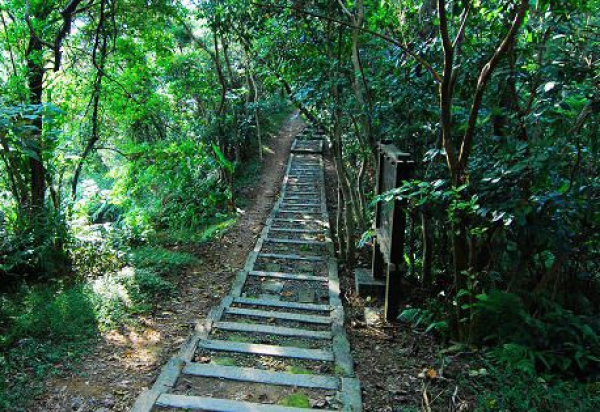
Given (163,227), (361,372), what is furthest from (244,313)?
(163,227)

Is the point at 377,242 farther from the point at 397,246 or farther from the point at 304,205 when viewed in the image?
the point at 304,205

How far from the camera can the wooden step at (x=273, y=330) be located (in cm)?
464

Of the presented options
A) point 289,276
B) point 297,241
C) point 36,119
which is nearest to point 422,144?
point 289,276

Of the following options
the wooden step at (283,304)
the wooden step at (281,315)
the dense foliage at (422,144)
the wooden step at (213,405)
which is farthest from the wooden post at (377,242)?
the wooden step at (213,405)

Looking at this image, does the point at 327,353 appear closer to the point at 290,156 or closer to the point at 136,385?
the point at 136,385

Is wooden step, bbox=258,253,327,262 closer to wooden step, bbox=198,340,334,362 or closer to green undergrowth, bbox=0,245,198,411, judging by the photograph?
green undergrowth, bbox=0,245,198,411

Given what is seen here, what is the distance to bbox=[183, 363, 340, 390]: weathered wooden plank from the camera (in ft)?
11.9

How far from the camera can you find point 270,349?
421 centimetres

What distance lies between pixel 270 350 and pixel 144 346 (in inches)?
52.5

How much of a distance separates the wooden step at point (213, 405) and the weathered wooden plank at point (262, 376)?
365mm

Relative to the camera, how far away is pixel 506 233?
166 inches

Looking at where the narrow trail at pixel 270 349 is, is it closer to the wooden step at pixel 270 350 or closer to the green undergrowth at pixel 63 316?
the wooden step at pixel 270 350

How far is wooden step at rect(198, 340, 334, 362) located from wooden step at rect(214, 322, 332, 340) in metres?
0.34

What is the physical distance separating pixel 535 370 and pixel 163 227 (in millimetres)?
8895
